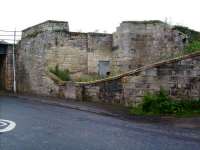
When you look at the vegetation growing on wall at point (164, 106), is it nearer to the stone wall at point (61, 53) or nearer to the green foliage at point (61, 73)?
the green foliage at point (61, 73)

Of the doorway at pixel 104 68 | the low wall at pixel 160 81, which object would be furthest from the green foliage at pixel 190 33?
the low wall at pixel 160 81

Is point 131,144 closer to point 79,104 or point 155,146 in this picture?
point 155,146

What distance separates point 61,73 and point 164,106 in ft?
30.2

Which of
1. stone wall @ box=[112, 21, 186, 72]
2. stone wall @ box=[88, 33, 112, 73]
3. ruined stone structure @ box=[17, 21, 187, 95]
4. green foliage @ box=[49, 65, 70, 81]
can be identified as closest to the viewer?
green foliage @ box=[49, 65, 70, 81]

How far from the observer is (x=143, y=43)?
21.9 metres

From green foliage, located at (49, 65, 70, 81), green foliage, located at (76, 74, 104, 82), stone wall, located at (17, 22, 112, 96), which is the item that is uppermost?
stone wall, located at (17, 22, 112, 96)

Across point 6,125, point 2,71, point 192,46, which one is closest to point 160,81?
point 192,46

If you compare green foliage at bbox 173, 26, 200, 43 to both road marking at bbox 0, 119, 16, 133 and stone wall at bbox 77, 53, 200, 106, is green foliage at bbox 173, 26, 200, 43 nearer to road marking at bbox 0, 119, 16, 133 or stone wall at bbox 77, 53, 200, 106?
stone wall at bbox 77, 53, 200, 106

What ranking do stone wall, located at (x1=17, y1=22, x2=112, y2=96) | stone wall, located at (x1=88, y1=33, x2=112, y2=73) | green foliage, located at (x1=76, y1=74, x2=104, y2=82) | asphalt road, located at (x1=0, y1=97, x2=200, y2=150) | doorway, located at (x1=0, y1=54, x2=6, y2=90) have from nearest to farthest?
asphalt road, located at (x1=0, y1=97, x2=200, y2=150)
green foliage, located at (x1=76, y1=74, x2=104, y2=82)
stone wall, located at (x1=17, y1=22, x2=112, y2=96)
stone wall, located at (x1=88, y1=33, x2=112, y2=73)
doorway, located at (x1=0, y1=54, x2=6, y2=90)

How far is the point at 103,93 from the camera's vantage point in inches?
627

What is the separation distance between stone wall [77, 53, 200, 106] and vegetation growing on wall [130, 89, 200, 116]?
26cm

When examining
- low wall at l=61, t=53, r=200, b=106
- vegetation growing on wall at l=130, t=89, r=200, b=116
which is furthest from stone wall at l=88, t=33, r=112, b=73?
vegetation growing on wall at l=130, t=89, r=200, b=116

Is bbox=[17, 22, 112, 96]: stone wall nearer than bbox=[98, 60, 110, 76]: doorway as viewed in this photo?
Yes

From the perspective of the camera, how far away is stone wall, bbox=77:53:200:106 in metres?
13.9
